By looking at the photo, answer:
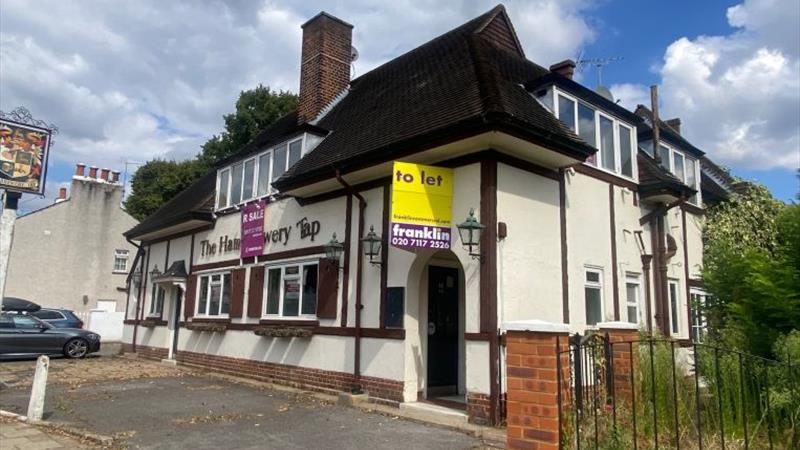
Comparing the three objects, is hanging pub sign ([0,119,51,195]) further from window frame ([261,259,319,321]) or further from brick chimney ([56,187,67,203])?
brick chimney ([56,187,67,203])

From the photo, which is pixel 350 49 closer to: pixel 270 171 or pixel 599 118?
pixel 270 171

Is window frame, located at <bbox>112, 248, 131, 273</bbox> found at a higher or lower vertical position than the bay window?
lower

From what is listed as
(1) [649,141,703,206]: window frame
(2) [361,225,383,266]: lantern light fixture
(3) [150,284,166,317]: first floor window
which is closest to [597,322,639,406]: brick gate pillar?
(2) [361,225,383,266]: lantern light fixture

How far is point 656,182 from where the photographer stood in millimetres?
12594

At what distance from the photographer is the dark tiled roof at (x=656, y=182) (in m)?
12.5

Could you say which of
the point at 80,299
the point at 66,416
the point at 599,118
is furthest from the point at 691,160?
the point at 80,299

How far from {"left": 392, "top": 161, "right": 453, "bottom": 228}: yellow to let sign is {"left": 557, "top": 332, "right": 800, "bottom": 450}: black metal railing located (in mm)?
3446

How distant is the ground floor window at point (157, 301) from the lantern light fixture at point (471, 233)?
13896mm

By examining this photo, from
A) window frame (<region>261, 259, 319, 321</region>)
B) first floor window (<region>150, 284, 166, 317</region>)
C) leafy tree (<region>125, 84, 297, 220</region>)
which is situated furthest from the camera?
leafy tree (<region>125, 84, 297, 220</region>)

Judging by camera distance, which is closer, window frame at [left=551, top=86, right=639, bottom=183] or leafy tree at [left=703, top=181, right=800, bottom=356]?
leafy tree at [left=703, top=181, right=800, bottom=356]

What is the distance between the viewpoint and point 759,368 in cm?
555

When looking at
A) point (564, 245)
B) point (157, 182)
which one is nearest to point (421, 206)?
point (564, 245)

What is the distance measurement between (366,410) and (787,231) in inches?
259

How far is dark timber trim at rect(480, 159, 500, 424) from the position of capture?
8172mm
